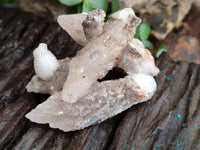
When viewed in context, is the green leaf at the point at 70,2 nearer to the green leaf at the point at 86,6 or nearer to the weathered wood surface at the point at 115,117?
the green leaf at the point at 86,6

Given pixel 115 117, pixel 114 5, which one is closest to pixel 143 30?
pixel 114 5

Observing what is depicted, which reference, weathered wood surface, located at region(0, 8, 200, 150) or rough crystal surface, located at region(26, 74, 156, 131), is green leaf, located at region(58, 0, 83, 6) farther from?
rough crystal surface, located at region(26, 74, 156, 131)

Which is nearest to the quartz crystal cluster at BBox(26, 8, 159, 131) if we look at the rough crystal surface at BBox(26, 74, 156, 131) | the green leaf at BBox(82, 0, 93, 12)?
the rough crystal surface at BBox(26, 74, 156, 131)

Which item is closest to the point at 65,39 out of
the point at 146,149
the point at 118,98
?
the point at 118,98

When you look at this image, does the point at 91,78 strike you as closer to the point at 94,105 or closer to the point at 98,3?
the point at 94,105

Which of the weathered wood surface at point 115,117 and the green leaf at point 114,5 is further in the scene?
the green leaf at point 114,5

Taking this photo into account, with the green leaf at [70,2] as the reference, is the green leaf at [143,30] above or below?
below

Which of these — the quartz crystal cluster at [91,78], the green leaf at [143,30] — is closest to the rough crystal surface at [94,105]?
the quartz crystal cluster at [91,78]
